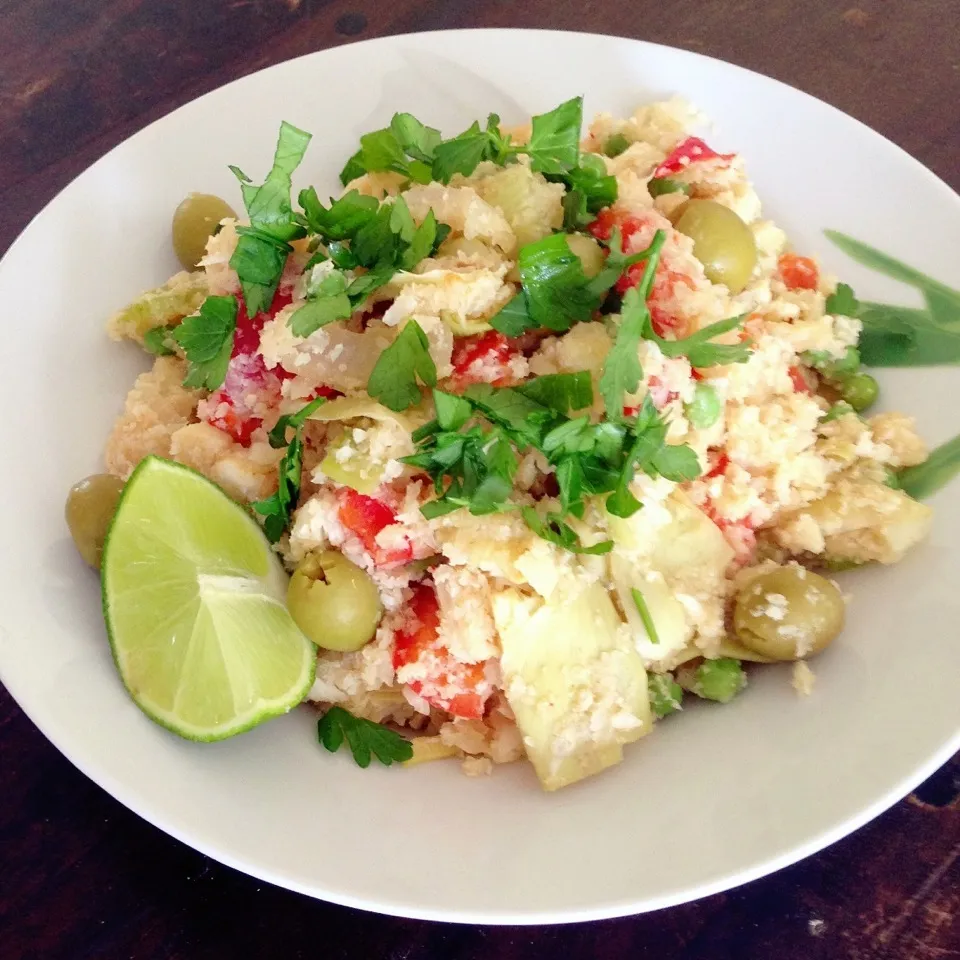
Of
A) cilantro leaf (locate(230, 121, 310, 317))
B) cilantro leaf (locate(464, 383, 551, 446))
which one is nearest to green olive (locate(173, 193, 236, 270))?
cilantro leaf (locate(230, 121, 310, 317))

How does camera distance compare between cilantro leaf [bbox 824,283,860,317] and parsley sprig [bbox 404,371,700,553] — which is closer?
parsley sprig [bbox 404,371,700,553]

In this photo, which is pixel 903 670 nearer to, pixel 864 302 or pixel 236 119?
pixel 864 302

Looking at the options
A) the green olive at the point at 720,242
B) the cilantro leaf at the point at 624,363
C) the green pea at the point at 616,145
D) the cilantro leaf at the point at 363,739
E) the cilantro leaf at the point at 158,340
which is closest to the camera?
the cilantro leaf at the point at 624,363

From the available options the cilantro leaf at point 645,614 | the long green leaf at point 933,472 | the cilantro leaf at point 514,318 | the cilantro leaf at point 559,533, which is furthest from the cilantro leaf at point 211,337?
the long green leaf at point 933,472

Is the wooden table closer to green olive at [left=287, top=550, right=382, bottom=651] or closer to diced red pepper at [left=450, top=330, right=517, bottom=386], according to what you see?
green olive at [left=287, top=550, right=382, bottom=651]

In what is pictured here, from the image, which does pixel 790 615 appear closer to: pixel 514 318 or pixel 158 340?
pixel 514 318

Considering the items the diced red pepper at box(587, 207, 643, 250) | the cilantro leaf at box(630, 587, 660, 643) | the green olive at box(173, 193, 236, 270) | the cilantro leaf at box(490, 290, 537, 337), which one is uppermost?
the diced red pepper at box(587, 207, 643, 250)

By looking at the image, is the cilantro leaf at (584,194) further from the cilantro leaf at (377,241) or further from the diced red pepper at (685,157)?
the cilantro leaf at (377,241)
